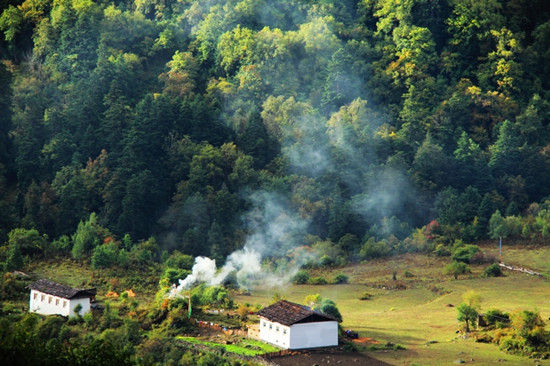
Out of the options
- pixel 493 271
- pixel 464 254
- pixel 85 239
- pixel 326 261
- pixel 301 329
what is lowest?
pixel 301 329

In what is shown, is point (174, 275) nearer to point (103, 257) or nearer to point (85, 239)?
point (103, 257)

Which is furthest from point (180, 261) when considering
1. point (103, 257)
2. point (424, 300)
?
point (424, 300)

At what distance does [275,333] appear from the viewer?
77938mm

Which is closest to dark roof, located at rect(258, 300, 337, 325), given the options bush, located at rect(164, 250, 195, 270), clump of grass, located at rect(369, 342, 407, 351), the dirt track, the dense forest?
the dirt track

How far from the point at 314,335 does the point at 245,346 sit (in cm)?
405

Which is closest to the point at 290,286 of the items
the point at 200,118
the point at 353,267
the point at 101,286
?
the point at 353,267

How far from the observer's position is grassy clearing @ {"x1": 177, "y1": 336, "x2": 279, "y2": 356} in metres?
75.8

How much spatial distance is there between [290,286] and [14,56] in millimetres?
40247

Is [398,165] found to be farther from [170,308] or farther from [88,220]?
[170,308]

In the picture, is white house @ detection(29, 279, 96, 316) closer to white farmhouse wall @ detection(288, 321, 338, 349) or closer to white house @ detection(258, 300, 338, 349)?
white house @ detection(258, 300, 338, 349)

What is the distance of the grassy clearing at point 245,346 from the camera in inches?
2985

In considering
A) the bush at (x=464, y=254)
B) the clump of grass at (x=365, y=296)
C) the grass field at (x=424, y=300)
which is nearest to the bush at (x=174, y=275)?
the grass field at (x=424, y=300)

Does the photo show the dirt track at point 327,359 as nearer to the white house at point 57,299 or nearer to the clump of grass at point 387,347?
the clump of grass at point 387,347

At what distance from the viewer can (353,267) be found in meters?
101
